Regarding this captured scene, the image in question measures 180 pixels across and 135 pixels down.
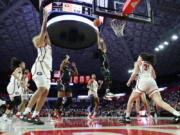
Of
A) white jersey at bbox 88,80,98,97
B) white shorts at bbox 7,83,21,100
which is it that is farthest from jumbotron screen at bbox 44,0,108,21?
white shorts at bbox 7,83,21,100

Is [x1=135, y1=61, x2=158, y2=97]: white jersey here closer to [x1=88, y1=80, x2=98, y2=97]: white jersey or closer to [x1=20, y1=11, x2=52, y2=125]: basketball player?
[x1=20, y1=11, x2=52, y2=125]: basketball player

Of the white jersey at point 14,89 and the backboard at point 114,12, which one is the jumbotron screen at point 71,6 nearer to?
the backboard at point 114,12

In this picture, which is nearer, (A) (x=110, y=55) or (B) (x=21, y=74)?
(B) (x=21, y=74)

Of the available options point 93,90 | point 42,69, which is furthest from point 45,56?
point 93,90

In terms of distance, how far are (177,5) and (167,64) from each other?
14.1 metres

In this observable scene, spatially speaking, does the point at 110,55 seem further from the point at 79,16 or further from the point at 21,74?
the point at 21,74

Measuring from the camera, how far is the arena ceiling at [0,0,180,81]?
1673cm

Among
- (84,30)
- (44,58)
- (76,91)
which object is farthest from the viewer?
(76,91)

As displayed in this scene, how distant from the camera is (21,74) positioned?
643cm

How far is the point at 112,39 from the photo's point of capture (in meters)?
22.0

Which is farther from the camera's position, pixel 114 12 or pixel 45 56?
pixel 114 12

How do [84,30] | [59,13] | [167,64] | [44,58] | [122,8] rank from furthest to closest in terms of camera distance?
[167,64]
[84,30]
[59,13]
[122,8]
[44,58]

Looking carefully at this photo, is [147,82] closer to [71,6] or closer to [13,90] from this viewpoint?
[13,90]

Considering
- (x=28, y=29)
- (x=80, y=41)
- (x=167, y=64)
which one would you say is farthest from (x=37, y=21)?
(x=167, y=64)
